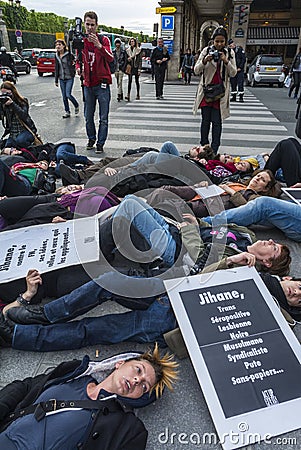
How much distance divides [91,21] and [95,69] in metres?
0.64

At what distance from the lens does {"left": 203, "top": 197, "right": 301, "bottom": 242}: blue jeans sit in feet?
11.1

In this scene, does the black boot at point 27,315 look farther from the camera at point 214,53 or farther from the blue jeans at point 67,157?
the camera at point 214,53

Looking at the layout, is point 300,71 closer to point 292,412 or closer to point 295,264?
point 295,264

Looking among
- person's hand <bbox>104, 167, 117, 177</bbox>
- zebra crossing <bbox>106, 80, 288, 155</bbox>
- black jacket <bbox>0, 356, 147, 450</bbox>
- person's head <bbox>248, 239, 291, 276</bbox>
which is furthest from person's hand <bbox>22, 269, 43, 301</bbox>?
zebra crossing <bbox>106, 80, 288, 155</bbox>

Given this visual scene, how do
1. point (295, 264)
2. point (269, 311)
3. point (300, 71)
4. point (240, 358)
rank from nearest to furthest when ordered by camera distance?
1. point (240, 358)
2. point (269, 311)
3. point (295, 264)
4. point (300, 71)

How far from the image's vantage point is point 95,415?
5.21 ft

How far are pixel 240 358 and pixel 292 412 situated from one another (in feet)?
1.12

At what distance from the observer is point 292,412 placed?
1.80 metres

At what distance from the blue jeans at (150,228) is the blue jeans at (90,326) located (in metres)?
0.47

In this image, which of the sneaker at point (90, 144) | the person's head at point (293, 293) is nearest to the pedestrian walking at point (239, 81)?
the sneaker at point (90, 144)

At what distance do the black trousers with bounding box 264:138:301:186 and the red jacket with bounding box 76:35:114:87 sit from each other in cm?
294

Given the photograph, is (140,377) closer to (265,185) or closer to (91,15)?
(265,185)

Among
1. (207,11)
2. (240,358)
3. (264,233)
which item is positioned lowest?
(264,233)

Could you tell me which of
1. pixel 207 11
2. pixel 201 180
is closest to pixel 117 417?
pixel 201 180
